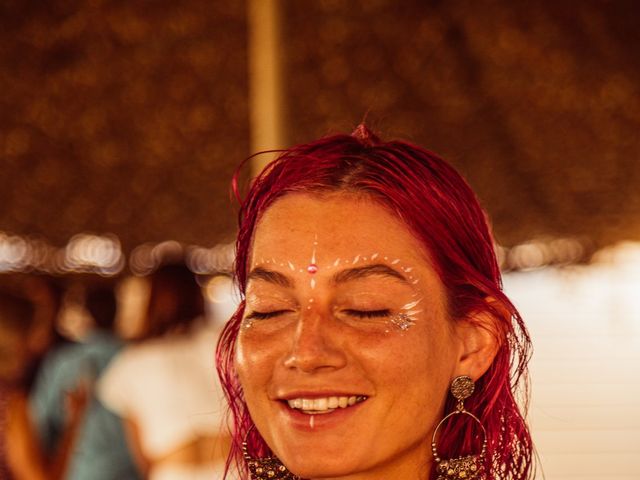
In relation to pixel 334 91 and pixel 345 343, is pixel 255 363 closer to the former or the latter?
pixel 345 343

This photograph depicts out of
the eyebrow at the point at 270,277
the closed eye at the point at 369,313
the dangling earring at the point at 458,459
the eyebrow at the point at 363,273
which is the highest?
the eyebrow at the point at 270,277

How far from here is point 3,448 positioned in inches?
160

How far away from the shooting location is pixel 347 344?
51.2 inches

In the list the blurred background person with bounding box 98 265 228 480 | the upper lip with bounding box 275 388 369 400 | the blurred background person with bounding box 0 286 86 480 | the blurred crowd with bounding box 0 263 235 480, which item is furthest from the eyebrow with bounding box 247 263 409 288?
the blurred background person with bounding box 0 286 86 480

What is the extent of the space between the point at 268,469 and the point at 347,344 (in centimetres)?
33

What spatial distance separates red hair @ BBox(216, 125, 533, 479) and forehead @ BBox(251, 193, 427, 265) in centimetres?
2

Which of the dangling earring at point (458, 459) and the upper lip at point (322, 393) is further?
the dangling earring at point (458, 459)

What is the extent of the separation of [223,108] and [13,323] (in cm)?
148

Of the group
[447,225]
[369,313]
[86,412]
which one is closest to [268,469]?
[369,313]

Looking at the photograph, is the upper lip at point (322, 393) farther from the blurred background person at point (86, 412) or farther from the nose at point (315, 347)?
the blurred background person at point (86, 412)

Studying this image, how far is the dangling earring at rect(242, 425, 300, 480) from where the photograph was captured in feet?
4.95

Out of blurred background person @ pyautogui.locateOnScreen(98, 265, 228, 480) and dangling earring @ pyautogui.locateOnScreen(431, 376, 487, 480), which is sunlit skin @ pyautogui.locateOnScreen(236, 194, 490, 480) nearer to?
dangling earring @ pyautogui.locateOnScreen(431, 376, 487, 480)

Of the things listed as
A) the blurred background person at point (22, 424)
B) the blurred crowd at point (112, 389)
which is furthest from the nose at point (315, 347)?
the blurred background person at point (22, 424)

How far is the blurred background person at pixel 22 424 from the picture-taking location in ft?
12.3
